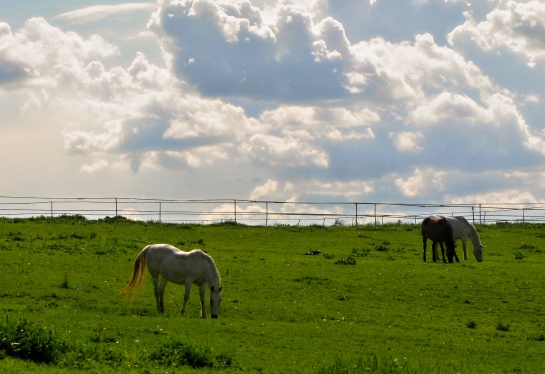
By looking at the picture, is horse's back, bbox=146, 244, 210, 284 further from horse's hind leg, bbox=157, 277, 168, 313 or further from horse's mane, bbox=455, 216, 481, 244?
horse's mane, bbox=455, 216, 481, 244

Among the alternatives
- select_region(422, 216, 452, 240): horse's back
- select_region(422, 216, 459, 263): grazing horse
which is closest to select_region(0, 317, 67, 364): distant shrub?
select_region(422, 216, 459, 263): grazing horse

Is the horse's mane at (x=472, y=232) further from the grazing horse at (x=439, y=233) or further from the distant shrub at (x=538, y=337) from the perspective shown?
the distant shrub at (x=538, y=337)

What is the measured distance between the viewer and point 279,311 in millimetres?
25375

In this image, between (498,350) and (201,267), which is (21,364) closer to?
(201,267)

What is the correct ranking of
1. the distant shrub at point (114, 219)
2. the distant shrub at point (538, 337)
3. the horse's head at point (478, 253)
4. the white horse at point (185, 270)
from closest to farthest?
1. the distant shrub at point (538, 337)
2. the white horse at point (185, 270)
3. the horse's head at point (478, 253)
4. the distant shrub at point (114, 219)

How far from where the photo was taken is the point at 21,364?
14.8 m

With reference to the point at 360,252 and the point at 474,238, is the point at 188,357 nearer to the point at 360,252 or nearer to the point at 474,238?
the point at 360,252

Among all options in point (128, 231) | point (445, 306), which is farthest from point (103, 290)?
point (128, 231)

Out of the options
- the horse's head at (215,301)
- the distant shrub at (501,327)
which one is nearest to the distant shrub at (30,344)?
the horse's head at (215,301)

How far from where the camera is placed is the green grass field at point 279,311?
53.7 ft

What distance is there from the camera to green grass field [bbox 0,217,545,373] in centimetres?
1636

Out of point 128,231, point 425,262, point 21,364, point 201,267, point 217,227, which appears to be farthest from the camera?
point 217,227

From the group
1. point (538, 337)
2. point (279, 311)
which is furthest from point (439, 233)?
point (538, 337)

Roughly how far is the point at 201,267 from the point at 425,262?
1642 cm
